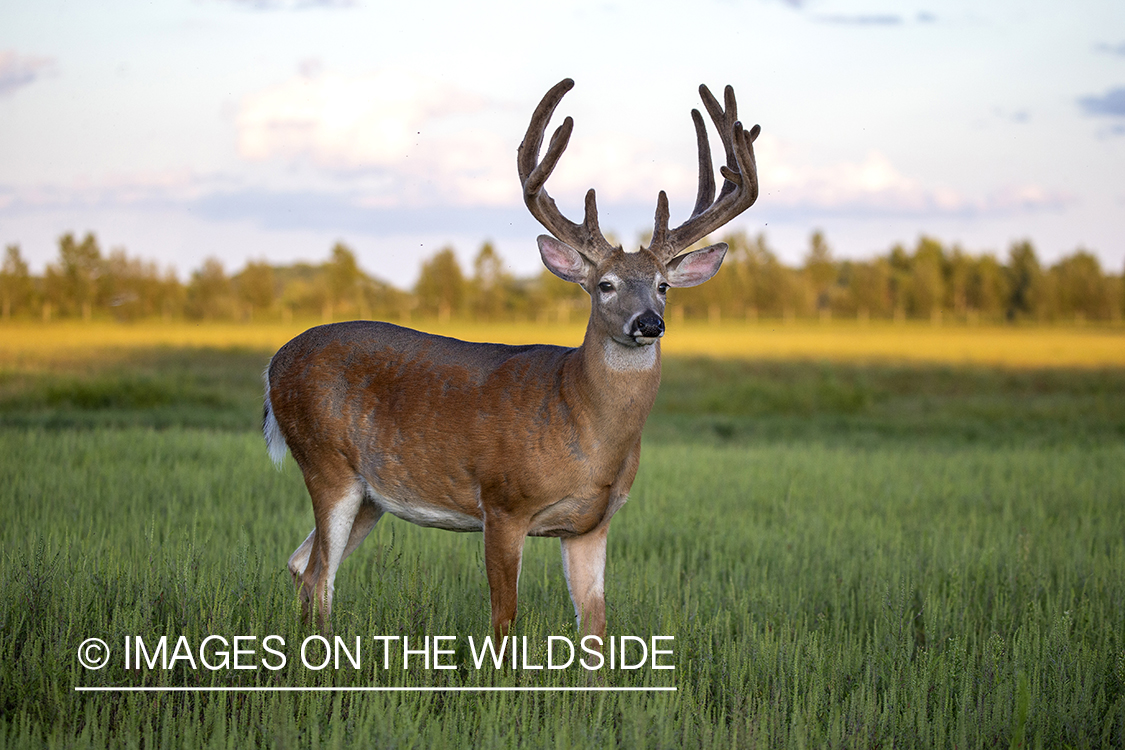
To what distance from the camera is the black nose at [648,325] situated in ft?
14.3

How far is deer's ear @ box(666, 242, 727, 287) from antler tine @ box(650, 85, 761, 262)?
0.19ft

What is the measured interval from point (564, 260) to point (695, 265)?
708 mm

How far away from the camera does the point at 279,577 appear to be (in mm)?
5598

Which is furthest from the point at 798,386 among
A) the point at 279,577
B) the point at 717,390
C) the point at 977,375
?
the point at 279,577

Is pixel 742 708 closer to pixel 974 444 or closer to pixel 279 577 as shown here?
pixel 279 577

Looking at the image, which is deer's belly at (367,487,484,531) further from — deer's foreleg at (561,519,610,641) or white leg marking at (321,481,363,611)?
deer's foreleg at (561,519,610,641)

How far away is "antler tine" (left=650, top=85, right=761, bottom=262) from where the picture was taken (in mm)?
5062

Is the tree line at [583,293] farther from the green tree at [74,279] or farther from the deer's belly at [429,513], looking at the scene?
the deer's belly at [429,513]

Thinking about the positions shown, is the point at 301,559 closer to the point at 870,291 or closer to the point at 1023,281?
the point at 870,291

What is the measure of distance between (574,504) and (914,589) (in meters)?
3.05

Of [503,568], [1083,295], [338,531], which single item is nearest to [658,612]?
[503,568]

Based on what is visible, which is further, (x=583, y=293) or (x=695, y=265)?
(x=583, y=293)

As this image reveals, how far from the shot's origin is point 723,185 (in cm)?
555

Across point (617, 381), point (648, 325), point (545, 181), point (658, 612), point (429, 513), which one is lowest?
point (658, 612)
